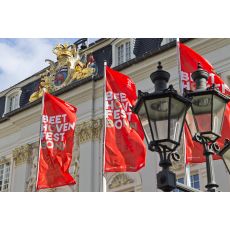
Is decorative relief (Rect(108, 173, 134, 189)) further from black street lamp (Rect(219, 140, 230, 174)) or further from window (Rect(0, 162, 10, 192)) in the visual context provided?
black street lamp (Rect(219, 140, 230, 174))

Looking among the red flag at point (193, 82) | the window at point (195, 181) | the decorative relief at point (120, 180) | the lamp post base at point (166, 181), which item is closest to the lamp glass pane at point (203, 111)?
the lamp post base at point (166, 181)

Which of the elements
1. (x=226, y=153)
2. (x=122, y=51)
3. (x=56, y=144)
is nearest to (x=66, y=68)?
(x=122, y=51)

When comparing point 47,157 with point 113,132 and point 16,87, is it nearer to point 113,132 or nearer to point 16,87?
point 113,132

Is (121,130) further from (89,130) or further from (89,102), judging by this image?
(89,102)

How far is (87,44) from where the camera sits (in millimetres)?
25188

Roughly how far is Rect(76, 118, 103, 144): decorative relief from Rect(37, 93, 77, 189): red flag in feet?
9.93

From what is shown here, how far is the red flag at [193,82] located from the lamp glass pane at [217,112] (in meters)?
7.33

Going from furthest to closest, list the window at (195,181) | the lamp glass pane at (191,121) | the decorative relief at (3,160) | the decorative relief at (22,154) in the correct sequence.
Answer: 1. the decorative relief at (3,160)
2. the decorative relief at (22,154)
3. the window at (195,181)
4. the lamp glass pane at (191,121)

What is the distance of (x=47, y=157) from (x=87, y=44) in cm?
876

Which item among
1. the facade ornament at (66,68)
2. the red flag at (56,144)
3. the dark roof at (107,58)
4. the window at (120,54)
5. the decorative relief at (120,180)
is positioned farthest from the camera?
the facade ornament at (66,68)

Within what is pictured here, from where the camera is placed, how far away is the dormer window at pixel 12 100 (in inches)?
1088

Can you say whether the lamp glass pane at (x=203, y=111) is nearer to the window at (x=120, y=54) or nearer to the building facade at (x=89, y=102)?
the building facade at (x=89, y=102)

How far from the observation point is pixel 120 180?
1989cm

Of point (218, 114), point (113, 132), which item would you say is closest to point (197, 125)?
point (218, 114)
